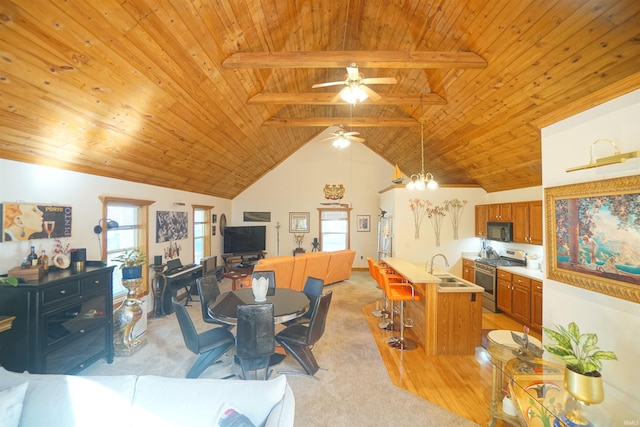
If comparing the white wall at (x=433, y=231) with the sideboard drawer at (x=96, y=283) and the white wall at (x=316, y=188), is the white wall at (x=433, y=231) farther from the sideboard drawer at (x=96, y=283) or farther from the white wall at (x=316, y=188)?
the sideboard drawer at (x=96, y=283)

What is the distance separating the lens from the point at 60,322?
265cm

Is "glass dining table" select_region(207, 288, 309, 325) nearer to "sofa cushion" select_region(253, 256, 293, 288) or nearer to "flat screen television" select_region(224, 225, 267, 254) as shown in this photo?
"sofa cushion" select_region(253, 256, 293, 288)

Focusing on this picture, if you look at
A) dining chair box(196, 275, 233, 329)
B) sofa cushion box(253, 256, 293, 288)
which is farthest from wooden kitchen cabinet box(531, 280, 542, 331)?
dining chair box(196, 275, 233, 329)

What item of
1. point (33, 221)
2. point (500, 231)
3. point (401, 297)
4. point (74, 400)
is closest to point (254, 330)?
point (74, 400)

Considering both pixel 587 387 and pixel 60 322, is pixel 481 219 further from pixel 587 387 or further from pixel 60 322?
pixel 60 322

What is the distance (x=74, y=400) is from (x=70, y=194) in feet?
9.40

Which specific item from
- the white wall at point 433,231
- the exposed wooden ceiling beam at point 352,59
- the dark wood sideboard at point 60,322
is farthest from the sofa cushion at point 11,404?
the white wall at point 433,231

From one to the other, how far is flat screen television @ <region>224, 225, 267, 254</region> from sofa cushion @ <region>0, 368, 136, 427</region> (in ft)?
21.5

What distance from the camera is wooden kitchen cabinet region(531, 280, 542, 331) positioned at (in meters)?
4.00

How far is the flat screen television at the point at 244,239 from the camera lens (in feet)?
26.6

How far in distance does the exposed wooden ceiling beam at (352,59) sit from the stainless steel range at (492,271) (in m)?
A: 3.69

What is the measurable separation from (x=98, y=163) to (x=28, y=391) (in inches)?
116

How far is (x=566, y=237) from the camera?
2.17 m

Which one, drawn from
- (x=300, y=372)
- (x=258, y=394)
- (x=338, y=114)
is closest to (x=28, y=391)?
(x=258, y=394)
